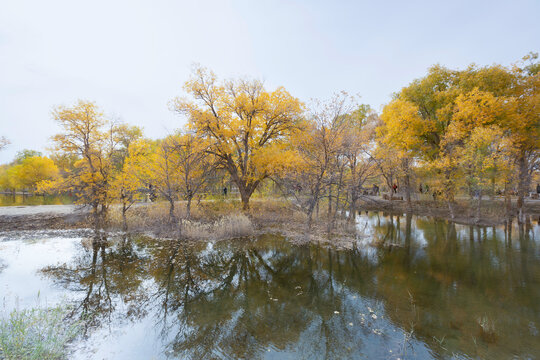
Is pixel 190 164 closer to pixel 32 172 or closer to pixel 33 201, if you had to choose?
pixel 33 201

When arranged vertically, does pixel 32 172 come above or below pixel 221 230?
above

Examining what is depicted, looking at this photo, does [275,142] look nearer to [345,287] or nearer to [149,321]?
[345,287]

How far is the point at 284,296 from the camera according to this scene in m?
7.64

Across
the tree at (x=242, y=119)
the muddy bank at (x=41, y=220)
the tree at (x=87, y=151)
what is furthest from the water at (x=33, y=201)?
the tree at (x=242, y=119)

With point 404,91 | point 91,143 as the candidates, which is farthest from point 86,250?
point 404,91

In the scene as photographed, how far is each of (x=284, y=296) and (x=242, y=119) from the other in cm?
1531

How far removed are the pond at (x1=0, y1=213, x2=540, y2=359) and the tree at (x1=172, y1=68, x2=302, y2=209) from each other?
771 cm

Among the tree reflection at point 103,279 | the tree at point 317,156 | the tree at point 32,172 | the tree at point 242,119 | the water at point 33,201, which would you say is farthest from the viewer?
the tree at point 32,172

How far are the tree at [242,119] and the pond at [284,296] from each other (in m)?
7.71

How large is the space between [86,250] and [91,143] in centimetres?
782

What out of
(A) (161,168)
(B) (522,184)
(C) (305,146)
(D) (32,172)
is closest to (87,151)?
(A) (161,168)

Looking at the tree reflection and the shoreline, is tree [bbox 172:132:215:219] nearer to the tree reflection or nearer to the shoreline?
the shoreline

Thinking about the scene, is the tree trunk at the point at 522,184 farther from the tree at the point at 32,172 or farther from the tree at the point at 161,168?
the tree at the point at 32,172

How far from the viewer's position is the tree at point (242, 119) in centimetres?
1905
